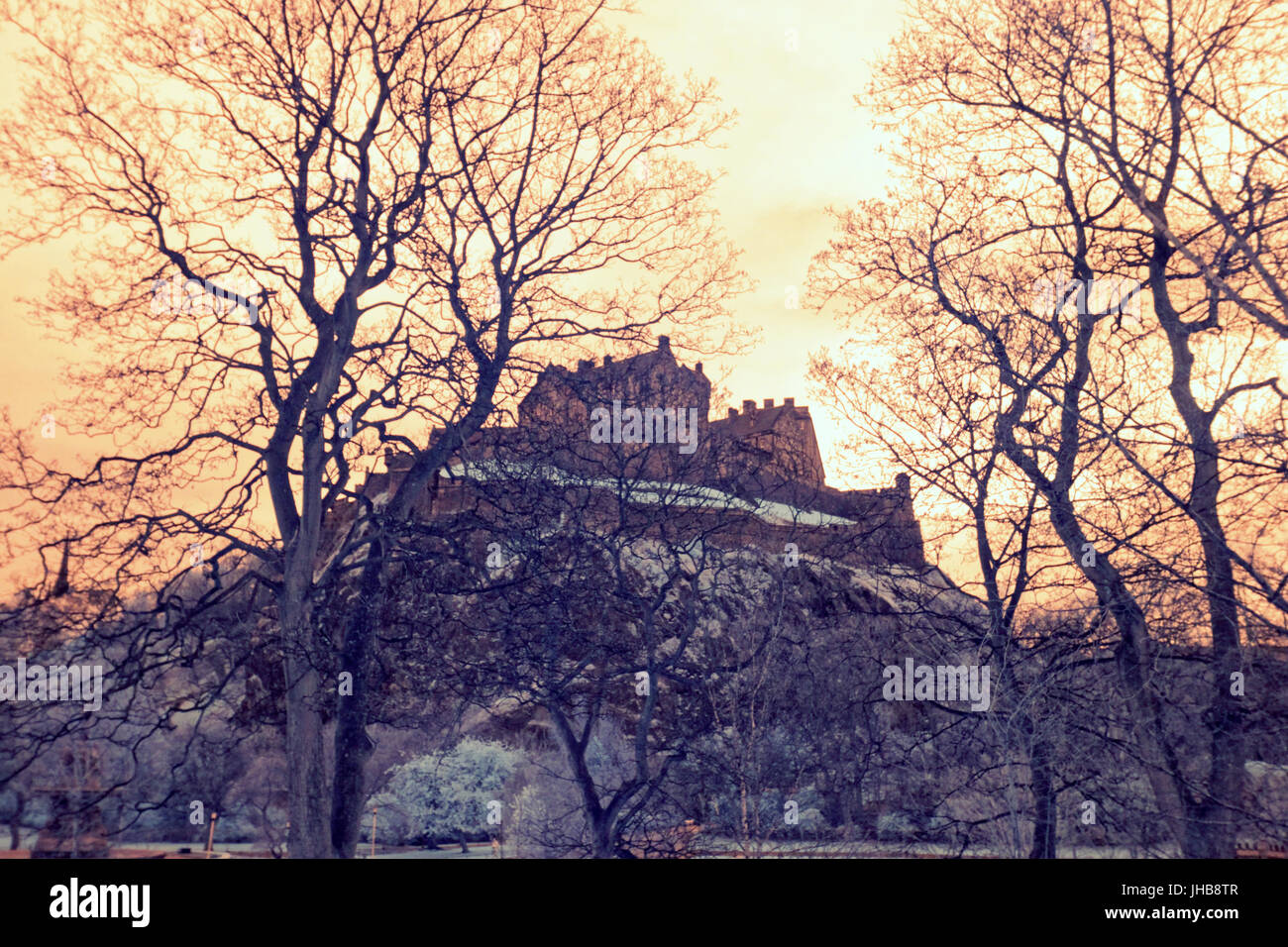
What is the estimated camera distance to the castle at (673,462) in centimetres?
1098

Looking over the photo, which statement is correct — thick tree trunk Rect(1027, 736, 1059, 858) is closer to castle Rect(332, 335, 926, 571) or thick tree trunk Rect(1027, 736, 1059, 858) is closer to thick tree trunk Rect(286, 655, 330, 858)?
castle Rect(332, 335, 926, 571)

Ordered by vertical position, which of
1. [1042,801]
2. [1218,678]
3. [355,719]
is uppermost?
[1218,678]

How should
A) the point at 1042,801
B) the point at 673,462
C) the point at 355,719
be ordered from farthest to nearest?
1. the point at 673,462
2. the point at 355,719
3. the point at 1042,801

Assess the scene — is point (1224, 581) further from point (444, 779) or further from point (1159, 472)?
point (444, 779)

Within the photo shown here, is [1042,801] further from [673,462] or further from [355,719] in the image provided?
[355,719]

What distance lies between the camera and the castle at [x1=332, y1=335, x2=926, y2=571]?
11.0 meters

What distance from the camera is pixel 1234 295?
28.7 ft

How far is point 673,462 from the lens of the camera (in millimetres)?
12438

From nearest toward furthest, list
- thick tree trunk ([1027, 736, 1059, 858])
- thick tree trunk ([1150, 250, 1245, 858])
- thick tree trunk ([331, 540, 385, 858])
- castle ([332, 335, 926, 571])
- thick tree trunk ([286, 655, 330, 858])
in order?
thick tree trunk ([1150, 250, 1245, 858]), thick tree trunk ([1027, 736, 1059, 858]), thick tree trunk ([286, 655, 330, 858]), thick tree trunk ([331, 540, 385, 858]), castle ([332, 335, 926, 571])

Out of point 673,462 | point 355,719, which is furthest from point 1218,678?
point 355,719

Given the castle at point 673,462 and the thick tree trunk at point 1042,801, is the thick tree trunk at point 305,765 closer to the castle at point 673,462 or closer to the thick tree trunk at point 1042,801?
the castle at point 673,462

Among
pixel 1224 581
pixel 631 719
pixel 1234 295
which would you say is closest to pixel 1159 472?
pixel 1224 581

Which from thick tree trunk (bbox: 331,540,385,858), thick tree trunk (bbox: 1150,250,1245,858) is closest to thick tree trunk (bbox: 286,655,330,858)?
thick tree trunk (bbox: 331,540,385,858)

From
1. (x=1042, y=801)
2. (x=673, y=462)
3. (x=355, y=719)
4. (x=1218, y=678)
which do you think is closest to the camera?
(x=1218, y=678)
